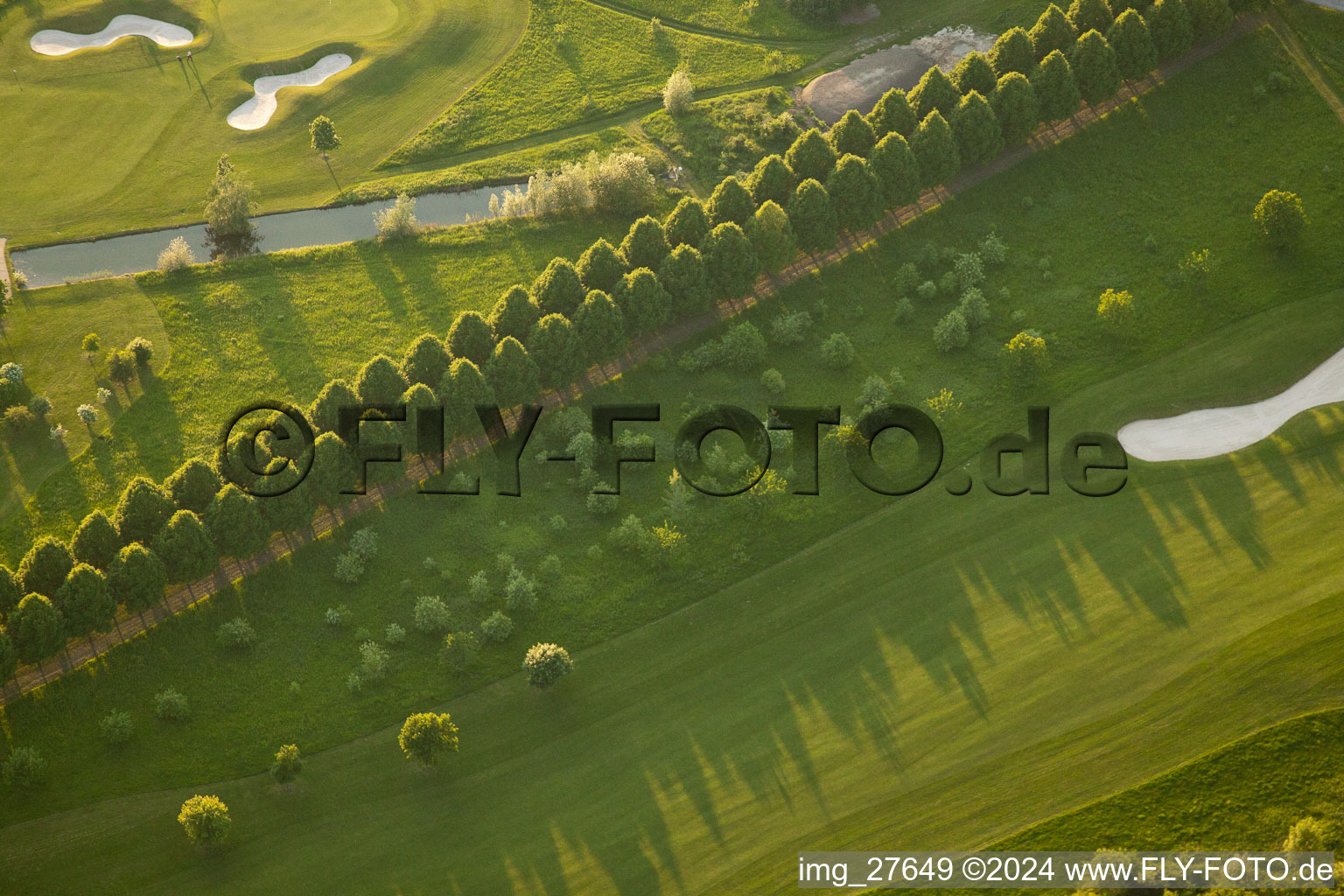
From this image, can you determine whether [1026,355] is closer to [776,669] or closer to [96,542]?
[776,669]

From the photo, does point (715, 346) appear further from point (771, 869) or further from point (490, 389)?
point (771, 869)

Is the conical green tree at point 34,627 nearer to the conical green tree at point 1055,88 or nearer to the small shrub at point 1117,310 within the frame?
the small shrub at point 1117,310

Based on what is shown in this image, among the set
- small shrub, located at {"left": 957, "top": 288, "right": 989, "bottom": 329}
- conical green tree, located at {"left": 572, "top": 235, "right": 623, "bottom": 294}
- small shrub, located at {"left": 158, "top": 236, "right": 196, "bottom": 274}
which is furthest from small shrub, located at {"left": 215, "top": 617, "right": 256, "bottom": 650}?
small shrub, located at {"left": 957, "top": 288, "right": 989, "bottom": 329}

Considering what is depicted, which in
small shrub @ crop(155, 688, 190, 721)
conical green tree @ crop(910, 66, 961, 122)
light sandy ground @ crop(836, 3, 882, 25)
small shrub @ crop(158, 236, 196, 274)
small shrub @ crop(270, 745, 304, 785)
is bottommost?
small shrub @ crop(270, 745, 304, 785)

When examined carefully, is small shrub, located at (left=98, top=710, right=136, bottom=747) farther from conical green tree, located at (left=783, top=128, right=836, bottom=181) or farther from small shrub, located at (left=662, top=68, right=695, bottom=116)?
small shrub, located at (left=662, top=68, right=695, bottom=116)

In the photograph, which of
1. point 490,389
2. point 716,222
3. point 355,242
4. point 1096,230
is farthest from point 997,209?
point 355,242
